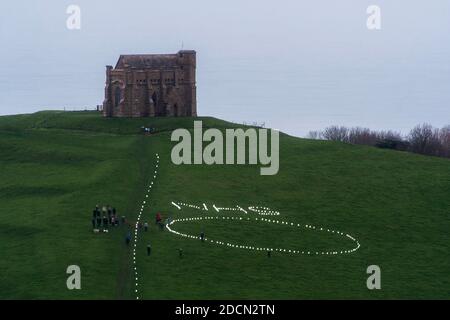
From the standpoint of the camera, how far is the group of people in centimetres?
9788

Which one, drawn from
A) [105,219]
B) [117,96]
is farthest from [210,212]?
[117,96]

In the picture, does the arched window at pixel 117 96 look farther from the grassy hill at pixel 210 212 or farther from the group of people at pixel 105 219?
the group of people at pixel 105 219

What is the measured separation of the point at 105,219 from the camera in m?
98.4

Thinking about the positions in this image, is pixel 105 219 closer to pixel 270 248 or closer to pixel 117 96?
pixel 270 248

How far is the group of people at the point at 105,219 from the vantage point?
97.9 m

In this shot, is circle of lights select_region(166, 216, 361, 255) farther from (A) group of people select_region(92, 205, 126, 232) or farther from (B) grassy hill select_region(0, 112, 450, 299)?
(A) group of people select_region(92, 205, 126, 232)

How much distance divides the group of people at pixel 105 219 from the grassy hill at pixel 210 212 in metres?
1.12

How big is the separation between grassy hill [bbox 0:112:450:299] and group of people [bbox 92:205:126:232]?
1.12 meters

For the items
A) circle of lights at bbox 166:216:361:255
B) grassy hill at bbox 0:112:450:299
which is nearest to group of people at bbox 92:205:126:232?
grassy hill at bbox 0:112:450:299

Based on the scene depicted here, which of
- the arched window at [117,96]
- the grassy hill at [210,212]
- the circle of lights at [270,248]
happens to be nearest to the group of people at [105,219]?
the grassy hill at [210,212]

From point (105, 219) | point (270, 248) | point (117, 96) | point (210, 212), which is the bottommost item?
point (270, 248)

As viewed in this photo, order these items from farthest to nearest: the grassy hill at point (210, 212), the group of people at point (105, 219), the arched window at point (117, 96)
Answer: the arched window at point (117, 96)
the group of people at point (105, 219)
the grassy hill at point (210, 212)

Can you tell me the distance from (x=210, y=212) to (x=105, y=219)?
1279 cm
